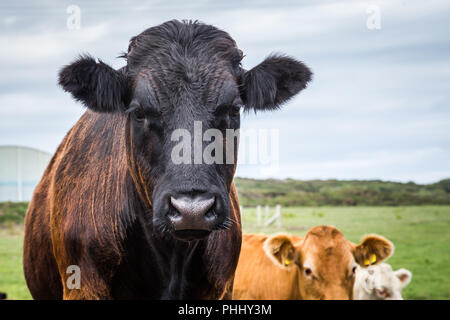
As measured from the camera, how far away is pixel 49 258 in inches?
A: 185

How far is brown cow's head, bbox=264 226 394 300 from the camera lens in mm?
6289

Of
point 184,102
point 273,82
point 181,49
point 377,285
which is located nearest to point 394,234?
point 377,285

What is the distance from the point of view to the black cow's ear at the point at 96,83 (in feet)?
11.2

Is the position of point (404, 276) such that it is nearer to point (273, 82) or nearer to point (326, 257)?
point (326, 257)

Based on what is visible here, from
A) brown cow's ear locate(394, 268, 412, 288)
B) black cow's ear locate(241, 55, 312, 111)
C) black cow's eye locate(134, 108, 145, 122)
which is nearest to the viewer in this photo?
black cow's eye locate(134, 108, 145, 122)

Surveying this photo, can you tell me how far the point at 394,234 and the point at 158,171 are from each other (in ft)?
65.5

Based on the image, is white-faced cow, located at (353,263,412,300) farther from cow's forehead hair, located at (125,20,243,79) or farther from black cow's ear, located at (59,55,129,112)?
black cow's ear, located at (59,55,129,112)

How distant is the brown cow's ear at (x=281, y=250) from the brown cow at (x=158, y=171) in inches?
93.3

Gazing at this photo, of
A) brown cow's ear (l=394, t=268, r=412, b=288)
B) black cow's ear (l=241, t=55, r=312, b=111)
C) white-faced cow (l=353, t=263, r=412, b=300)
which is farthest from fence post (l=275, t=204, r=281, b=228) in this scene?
black cow's ear (l=241, t=55, r=312, b=111)
